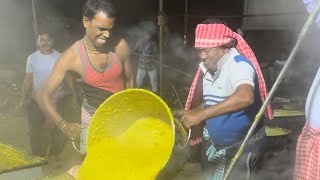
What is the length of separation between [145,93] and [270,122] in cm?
233

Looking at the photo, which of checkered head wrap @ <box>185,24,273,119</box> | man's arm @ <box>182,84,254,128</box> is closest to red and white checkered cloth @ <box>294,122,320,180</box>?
man's arm @ <box>182,84,254,128</box>

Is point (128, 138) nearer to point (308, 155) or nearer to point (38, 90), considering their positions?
point (308, 155)

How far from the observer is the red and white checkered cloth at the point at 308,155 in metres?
2.38

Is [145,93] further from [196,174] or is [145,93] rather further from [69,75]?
[196,174]

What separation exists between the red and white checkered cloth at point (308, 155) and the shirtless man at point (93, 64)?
5.04 ft

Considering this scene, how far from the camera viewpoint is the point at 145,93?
2.68 meters

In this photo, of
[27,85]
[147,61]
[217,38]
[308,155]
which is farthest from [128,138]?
[147,61]

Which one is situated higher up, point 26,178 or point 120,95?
point 120,95

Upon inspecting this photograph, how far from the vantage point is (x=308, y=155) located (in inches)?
96.5

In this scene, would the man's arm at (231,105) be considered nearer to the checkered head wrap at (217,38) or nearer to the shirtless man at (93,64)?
the checkered head wrap at (217,38)

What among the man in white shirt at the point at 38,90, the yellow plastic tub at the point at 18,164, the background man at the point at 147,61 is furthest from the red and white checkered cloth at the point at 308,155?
the background man at the point at 147,61

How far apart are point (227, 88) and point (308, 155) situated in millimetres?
701

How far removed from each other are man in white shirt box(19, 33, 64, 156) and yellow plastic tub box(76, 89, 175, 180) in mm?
2596

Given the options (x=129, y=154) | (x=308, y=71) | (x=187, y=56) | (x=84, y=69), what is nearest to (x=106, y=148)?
(x=129, y=154)
